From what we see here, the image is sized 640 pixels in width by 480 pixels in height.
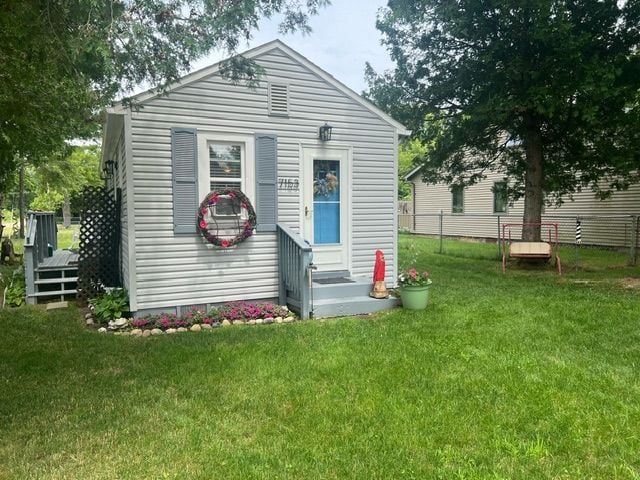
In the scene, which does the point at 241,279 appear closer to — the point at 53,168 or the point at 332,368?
the point at 332,368

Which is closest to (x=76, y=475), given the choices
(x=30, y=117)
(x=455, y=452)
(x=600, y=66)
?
(x=455, y=452)

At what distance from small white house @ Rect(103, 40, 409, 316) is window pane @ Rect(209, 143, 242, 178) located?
0.05 feet

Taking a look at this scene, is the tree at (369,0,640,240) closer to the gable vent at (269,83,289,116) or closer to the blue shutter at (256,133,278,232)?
the gable vent at (269,83,289,116)

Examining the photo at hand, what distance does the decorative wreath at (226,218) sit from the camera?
20.2ft

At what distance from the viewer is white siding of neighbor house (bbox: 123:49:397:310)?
Answer: 5934mm

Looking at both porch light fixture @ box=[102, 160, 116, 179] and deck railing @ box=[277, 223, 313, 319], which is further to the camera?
porch light fixture @ box=[102, 160, 116, 179]

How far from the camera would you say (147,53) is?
3.61 m

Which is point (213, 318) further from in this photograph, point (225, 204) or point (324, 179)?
point (324, 179)

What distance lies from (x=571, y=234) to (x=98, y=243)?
13875 millimetres

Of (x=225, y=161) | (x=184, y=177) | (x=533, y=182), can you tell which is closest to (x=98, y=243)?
(x=184, y=177)

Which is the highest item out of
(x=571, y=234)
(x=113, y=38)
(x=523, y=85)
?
Answer: (x=523, y=85)

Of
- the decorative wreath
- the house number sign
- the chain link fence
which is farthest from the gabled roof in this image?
the chain link fence

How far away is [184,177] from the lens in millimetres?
6043

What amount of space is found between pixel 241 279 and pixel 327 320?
1.41m
